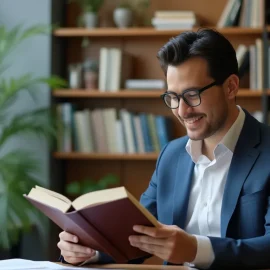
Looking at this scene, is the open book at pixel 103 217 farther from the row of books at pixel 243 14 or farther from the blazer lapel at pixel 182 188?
the row of books at pixel 243 14

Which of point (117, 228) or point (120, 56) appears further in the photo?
point (120, 56)

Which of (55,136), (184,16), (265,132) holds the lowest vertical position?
(55,136)

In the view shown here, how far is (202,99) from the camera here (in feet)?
6.36

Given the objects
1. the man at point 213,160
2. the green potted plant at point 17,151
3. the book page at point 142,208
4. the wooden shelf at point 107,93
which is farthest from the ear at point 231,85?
the wooden shelf at point 107,93

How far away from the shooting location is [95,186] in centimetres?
423

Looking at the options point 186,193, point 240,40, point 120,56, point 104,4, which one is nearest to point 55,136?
point 120,56

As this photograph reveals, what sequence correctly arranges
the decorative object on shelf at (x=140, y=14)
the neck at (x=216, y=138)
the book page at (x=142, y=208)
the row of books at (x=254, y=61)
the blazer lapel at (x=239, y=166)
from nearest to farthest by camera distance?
the book page at (x=142, y=208)
the blazer lapel at (x=239, y=166)
the neck at (x=216, y=138)
the row of books at (x=254, y=61)
the decorative object on shelf at (x=140, y=14)

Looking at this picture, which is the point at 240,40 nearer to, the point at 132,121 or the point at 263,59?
the point at 263,59

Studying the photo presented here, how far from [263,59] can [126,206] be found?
8.80ft

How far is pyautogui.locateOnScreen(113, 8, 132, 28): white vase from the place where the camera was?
4246mm

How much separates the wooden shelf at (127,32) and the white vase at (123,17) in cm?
6

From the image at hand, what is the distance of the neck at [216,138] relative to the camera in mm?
2037

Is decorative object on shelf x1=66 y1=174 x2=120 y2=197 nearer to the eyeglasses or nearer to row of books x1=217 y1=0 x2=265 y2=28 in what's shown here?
row of books x1=217 y1=0 x2=265 y2=28

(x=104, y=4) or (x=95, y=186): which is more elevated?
(x=104, y=4)
